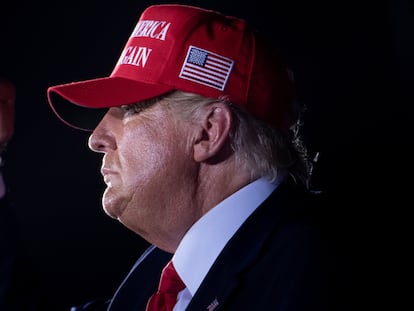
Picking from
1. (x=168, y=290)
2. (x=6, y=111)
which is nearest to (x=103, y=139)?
(x=168, y=290)

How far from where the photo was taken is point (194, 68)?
3.86 feet

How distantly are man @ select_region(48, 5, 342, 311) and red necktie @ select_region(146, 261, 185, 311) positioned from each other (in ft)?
0.04

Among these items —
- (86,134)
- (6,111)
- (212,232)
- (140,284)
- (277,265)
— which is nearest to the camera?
(277,265)

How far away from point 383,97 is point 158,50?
35.8 inches

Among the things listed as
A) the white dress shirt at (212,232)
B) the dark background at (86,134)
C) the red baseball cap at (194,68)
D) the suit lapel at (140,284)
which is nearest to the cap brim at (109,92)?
the red baseball cap at (194,68)

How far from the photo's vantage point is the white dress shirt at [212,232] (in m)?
1.15

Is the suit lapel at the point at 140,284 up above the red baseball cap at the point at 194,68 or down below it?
below

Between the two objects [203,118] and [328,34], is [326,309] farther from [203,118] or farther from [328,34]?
[328,34]

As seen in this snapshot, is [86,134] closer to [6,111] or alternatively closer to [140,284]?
[6,111]

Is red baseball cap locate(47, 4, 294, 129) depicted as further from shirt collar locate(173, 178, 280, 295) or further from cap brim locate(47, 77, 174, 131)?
shirt collar locate(173, 178, 280, 295)

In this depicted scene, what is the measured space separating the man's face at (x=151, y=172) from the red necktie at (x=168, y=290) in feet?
0.27

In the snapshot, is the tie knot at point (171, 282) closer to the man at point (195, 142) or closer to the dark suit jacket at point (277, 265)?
the man at point (195, 142)

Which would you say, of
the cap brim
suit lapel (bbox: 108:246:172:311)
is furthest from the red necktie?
the cap brim

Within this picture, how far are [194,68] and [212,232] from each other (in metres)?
0.31
